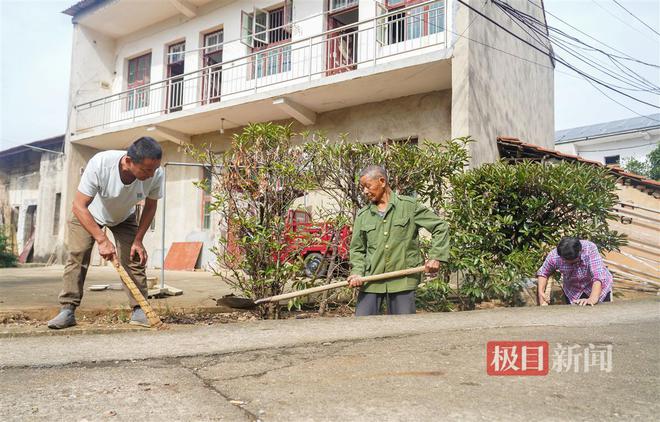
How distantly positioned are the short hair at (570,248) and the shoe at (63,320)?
4123 mm

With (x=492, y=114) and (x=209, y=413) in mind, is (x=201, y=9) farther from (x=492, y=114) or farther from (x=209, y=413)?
(x=209, y=413)

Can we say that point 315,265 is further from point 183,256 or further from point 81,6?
point 81,6

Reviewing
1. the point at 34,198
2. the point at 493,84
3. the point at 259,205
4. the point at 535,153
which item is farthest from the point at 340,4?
the point at 34,198

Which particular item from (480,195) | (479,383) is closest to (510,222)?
(480,195)

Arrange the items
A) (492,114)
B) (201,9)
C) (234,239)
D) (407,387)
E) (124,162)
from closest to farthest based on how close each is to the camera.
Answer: (407,387)
(124,162)
(234,239)
(492,114)
(201,9)

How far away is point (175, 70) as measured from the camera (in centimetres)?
1438

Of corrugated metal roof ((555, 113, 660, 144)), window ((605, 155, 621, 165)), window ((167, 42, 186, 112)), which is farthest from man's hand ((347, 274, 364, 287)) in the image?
window ((605, 155, 621, 165))

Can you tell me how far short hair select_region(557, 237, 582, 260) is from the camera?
14.9ft

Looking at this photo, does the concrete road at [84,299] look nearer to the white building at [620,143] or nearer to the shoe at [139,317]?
the shoe at [139,317]

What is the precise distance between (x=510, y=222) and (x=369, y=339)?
8.94 feet

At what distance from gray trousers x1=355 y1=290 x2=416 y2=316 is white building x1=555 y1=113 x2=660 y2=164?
23.6m

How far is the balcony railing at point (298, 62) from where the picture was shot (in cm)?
951

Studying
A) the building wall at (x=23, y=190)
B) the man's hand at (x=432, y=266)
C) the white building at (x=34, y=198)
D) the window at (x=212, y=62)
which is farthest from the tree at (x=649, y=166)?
the building wall at (x=23, y=190)

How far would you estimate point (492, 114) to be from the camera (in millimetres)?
9094
